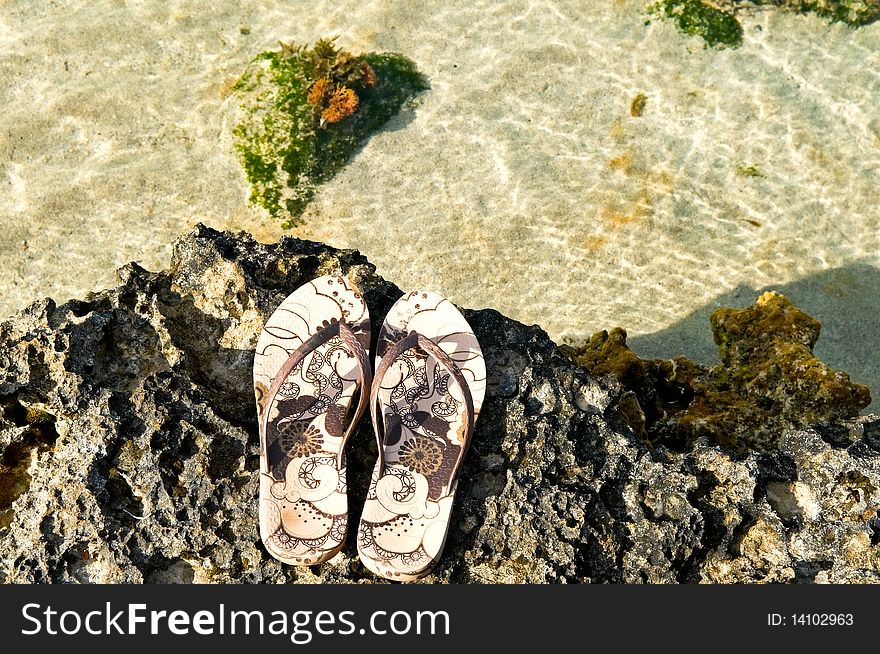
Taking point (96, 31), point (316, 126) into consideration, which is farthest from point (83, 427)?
point (96, 31)

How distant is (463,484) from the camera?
4289mm

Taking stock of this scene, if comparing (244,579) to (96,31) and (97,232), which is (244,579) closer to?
(97,232)

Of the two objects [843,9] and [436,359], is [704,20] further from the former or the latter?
[436,359]

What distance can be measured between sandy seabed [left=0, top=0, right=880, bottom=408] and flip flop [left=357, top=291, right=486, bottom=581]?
8.68 ft

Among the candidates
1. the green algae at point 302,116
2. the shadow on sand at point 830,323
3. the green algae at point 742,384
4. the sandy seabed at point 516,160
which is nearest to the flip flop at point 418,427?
the green algae at point 742,384

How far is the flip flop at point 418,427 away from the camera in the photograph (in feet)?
13.6

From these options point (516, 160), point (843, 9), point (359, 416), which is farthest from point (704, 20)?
point (359, 416)

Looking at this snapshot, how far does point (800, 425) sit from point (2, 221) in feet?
24.8

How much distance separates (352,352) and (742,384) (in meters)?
2.95

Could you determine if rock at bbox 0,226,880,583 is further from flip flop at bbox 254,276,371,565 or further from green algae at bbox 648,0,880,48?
green algae at bbox 648,0,880,48

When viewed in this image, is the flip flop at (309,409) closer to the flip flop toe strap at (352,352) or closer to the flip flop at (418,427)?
the flip flop toe strap at (352,352)

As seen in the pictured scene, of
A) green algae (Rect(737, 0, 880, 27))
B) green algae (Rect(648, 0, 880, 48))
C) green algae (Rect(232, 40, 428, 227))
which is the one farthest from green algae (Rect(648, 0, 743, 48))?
green algae (Rect(232, 40, 428, 227))

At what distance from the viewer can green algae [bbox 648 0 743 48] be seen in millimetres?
8625

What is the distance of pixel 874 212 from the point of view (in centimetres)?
767
